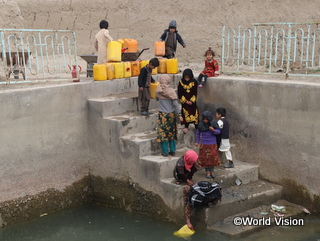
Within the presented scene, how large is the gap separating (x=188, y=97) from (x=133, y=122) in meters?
1.04

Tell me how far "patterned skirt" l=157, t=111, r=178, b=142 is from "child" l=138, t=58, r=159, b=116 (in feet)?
2.83

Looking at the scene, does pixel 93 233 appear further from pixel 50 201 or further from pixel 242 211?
pixel 242 211

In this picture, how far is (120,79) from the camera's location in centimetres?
963

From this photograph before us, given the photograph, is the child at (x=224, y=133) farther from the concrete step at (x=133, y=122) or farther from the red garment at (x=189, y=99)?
the concrete step at (x=133, y=122)

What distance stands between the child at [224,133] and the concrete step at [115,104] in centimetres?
162

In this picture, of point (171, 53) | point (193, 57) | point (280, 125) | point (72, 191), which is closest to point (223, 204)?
point (280, 125)

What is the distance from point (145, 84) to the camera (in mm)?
8961

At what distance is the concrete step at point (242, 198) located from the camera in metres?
7.71

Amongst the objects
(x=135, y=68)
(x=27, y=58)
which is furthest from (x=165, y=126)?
(x=27, y=58)

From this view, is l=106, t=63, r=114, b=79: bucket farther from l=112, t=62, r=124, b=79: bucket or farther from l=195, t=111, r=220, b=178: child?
l=195, t=111, r=220, b=178: child

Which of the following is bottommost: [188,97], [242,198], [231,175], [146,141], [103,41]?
[242,198]

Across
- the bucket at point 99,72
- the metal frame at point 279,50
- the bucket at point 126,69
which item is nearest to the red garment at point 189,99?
the metal frame at point 279,50

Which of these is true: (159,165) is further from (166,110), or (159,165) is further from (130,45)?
(130,45)

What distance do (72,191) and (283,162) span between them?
12.0 ft
